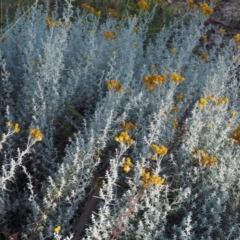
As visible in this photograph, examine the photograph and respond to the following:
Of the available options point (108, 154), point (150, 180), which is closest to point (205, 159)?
point (150, 180)

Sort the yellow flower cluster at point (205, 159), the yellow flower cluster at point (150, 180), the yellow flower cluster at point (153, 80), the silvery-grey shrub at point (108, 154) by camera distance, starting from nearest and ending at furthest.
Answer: the yellow flower cluster at point (150, 180)
the silvery-grey shrub at point (108, 154)
the yellow flower cluster at point (205, 159)
the yellow flower cluster at point (153, 80)

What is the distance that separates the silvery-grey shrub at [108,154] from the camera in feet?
7.39

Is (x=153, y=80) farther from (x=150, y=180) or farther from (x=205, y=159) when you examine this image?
(x=150, y=180)

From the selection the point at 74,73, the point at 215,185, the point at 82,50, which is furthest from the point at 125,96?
the point at 215,185

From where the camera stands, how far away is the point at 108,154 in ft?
8.75

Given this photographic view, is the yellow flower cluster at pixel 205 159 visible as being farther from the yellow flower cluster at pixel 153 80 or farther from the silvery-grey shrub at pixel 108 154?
the yellow flower cluster at pixel 153 80

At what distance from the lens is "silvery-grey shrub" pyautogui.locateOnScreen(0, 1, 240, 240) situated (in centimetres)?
225

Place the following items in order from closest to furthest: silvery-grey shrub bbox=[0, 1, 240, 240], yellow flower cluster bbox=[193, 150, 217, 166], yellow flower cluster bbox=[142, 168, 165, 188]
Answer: yellow flower cluster bbox=[142, 168, 165, 188] → silvery-grey shrub bbox=[0, 1, 240, 240] → yellow flower cluster bbox=[193, 150, 217, 166]

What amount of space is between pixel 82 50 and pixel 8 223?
134 centimetres

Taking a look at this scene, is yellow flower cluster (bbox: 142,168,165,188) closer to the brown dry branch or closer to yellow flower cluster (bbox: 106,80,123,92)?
the brown dry branch

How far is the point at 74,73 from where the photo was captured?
3123 mm

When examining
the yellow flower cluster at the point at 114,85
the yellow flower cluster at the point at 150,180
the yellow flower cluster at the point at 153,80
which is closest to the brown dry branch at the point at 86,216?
the yellow flower cluster at the point at 150,180

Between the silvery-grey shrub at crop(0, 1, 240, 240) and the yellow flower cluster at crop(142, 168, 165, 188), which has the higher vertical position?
the yellow flower cluster at crop(142, 168, 165, 188)

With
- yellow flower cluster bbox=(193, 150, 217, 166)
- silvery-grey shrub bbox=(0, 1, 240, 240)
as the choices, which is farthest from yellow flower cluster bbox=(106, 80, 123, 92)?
yellow flower cluster bbox=(193, 150, 217, 166)
